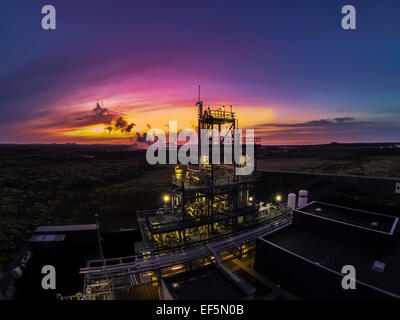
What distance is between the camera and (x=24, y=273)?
1814cm

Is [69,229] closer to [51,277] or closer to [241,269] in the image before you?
[51,277]

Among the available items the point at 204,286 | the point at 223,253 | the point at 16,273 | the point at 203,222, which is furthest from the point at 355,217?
the point at 16,273

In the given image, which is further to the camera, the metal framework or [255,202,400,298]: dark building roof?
the metal framework

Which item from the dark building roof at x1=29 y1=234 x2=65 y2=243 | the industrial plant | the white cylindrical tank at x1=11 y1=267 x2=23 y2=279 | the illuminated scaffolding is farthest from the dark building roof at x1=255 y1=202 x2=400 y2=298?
the white cylindrical tank at x1=11 y1=267 x2=23 y2=279

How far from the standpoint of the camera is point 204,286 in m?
11.5

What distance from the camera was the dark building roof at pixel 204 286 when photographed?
1077 cm

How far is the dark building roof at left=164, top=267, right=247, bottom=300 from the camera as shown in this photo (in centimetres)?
1077

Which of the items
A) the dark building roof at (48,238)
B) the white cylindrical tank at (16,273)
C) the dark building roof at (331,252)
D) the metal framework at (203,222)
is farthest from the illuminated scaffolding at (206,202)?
the white cylindrical tank at (16,273)

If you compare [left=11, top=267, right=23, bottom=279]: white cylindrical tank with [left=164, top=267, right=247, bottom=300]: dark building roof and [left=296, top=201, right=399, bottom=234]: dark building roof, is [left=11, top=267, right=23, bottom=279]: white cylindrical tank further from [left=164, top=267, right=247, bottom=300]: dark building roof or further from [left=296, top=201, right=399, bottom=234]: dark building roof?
[left=296, top=201, right=399, bottom=234]: dark building roof

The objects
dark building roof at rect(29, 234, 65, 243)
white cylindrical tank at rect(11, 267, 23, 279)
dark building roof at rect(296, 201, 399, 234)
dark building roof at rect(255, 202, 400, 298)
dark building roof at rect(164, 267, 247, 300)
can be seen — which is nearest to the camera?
dark building roof at rect(164, 267, 247, 300)

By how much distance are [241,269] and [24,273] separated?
1980 centimetres

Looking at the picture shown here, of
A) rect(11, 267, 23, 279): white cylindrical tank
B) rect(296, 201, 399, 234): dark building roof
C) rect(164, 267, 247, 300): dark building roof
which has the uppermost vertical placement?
rect(296, 201, 399, 234): dark building roof

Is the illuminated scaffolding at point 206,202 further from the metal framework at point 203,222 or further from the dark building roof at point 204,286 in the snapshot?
the dark building roof at point 204,286
